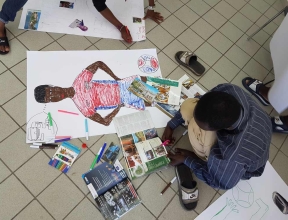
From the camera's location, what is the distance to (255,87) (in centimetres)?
169

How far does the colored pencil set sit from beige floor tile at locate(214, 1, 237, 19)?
4.82 ft

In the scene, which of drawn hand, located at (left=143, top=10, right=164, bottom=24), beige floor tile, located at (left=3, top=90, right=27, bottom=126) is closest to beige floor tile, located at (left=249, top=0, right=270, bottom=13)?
drawn hand, located at (left=143, top=10, right=164, bottom=24)

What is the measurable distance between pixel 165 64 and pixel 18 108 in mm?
846

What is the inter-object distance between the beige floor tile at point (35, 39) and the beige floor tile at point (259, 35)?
4.54ft

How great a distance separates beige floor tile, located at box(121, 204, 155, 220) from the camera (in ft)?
3.86

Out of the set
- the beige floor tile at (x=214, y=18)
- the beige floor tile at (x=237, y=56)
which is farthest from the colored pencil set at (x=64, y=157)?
the beige floor tile at (x=214, y=18)

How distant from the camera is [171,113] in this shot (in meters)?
1.44

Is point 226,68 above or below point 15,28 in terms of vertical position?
above

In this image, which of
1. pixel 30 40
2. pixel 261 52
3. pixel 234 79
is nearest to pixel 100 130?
pixel 30 40

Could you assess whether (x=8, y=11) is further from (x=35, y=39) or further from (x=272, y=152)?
(x=272, y=152)

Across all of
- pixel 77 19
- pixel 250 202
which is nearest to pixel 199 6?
pixel 77 19

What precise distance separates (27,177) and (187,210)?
0.73 metres

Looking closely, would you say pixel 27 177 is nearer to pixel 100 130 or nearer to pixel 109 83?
pixel 100 130

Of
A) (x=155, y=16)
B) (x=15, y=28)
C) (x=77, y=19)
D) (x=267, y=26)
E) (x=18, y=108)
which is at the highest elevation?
(x=267, y=26)
